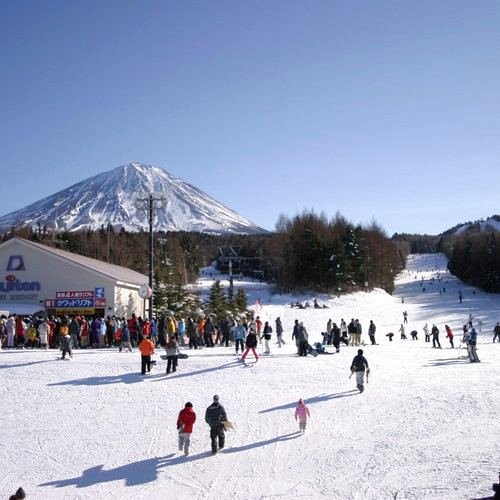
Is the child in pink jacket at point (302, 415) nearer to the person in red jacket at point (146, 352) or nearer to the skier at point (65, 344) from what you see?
the person in red jacket at point (146, 352)

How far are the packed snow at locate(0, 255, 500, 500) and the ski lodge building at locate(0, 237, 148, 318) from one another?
935 centimetres

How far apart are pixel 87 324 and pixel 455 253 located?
9868 cm

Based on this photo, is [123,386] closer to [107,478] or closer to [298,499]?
[107,478]

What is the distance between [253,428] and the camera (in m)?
13.8

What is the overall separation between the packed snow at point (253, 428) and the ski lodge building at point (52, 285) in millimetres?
9353

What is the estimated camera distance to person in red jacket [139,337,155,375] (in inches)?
710

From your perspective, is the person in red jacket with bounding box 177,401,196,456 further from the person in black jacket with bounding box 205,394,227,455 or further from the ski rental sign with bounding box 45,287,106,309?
the ski rental sign with bounding box 45,287,106,309

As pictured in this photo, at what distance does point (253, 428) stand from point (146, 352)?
562 cm

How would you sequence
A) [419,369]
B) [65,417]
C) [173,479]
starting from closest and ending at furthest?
[173,479]
[65,417]
[419,369]

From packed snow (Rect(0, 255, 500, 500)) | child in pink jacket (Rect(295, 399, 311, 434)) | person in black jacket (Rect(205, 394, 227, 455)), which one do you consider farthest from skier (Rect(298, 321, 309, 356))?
person in black jacket (Rect(205, 394, 227, 455))

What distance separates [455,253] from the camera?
111 metres

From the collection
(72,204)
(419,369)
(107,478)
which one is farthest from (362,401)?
(72,204)

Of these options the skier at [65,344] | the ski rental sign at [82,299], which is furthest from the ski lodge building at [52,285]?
the skier at [65,344]

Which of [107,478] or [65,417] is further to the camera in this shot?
[65,417]
